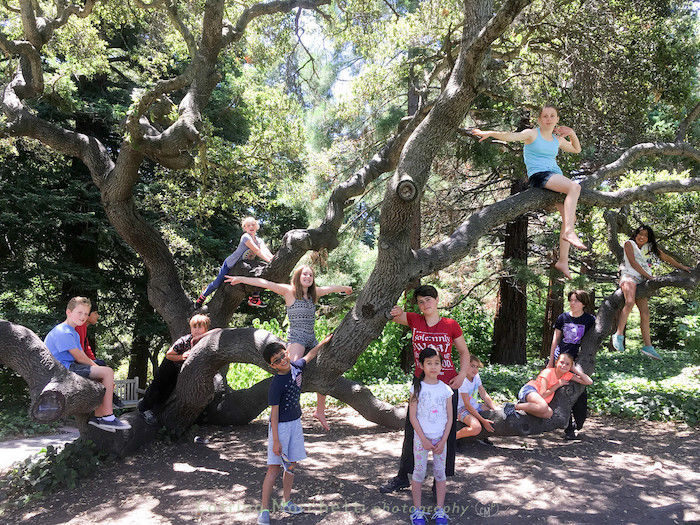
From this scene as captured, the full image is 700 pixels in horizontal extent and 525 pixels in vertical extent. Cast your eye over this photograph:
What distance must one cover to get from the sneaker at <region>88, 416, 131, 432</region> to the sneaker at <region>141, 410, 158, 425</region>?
0.67m

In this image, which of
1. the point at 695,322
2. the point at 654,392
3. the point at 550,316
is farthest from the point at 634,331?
the point at 654,392

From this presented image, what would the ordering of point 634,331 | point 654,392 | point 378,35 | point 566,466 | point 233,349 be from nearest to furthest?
point 566,466 → point 233,349 → point 654,392 → point 378,35 → point 634,331

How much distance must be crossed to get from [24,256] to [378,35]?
9.33 metres

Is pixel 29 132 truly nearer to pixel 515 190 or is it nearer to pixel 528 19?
pixel 528 19

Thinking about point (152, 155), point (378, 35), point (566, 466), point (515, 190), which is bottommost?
point (566, 466)

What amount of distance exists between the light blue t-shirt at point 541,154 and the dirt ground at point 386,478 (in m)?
3.01

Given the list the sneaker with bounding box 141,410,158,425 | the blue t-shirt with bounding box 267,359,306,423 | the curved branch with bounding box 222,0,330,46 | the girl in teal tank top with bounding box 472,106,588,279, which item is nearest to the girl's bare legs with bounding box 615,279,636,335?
the girl in teal tank top with bounding box 472,106,588,279

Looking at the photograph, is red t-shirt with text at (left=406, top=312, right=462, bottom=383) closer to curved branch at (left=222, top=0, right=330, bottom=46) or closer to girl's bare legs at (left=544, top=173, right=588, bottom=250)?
girl's bare legs at (left=544, top=173, right=588, bottom=250)

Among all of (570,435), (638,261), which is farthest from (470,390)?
(638,261)

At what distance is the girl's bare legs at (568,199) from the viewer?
15.2 feet

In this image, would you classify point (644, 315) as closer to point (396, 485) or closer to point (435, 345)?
point (435, 345)

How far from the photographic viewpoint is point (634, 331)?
21.7 meters

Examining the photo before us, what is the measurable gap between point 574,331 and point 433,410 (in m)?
2.78

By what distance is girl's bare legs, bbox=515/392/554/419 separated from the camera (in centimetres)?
→ 565
